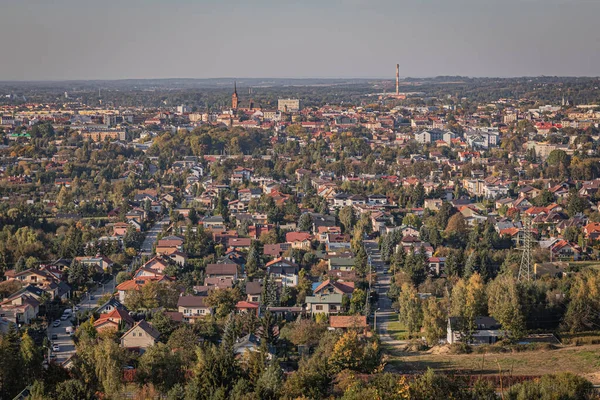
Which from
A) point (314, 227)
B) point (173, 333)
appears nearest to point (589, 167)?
point (314, 227)

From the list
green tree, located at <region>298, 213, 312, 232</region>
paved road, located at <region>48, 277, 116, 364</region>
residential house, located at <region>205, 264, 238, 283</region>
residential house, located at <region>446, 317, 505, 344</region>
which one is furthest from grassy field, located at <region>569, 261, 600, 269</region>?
paved road, located at <region>48, 277, 116, 364</region>

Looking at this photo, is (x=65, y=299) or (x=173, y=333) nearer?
(x=173, y=333)

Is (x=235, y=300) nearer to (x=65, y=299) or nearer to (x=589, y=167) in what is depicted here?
(x=65, y=299)

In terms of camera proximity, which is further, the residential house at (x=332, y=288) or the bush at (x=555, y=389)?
the residential house at (x=332, y=288)

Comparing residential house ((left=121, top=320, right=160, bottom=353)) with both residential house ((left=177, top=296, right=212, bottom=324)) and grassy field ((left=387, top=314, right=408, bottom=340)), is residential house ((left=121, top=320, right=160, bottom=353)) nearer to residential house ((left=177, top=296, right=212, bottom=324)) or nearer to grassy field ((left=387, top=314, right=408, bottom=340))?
residential house ((left=177, top=296, right=212, bottom=324))

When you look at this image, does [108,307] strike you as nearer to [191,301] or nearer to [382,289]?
[191,301]

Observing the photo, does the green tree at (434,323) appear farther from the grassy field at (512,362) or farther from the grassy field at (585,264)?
the grassy field at (585,264)

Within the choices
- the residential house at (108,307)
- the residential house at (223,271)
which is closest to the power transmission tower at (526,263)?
the residential house at (223,271)
